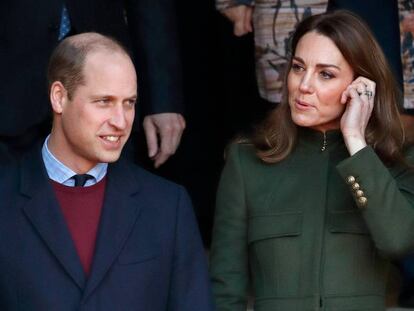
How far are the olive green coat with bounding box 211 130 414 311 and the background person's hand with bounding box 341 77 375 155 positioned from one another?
0.07 metres

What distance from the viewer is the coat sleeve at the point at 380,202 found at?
14.7 ft

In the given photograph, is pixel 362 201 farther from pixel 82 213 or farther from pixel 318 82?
pixel 82 213

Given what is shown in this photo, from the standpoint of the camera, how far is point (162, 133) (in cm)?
519

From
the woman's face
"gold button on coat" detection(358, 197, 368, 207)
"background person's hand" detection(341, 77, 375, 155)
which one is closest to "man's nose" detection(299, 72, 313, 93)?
the woman's face

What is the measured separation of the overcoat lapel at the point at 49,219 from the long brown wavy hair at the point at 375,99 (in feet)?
2.58

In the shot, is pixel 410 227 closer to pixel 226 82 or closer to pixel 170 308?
pixel 170 308

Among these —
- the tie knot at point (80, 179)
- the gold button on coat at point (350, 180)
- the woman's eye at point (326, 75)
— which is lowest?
the gold button on coat at point (350, 180)

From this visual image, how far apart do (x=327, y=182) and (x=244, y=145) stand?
1.01ft

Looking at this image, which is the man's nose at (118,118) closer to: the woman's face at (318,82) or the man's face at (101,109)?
the man's face at (101,109)

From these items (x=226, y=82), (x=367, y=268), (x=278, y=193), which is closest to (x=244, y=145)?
(x=278, y=193)

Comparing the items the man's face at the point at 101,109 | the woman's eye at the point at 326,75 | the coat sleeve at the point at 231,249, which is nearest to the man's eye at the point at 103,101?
the man's face at the point at 101,109

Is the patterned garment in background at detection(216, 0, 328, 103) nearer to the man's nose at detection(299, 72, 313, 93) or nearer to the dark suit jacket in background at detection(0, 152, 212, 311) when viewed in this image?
the man's nose at detection(299, 72, 313, 93)

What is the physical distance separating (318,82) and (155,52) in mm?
802

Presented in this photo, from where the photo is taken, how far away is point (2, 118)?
4957mm
